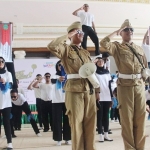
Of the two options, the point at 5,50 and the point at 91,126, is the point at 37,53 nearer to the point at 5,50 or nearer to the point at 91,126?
the point at 5,50

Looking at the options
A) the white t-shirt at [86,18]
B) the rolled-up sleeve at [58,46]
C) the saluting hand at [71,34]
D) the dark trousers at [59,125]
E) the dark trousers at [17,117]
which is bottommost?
the dark trousers at [17,117]

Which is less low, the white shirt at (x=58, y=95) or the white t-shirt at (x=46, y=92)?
the white shirt at (x=58, y=95)

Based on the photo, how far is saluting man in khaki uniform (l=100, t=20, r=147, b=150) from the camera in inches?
140

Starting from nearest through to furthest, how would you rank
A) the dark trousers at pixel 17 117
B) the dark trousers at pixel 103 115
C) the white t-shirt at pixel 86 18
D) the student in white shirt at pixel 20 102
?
the dark trousers at pixel 103 115 → the student in white shirt at pixel 20 102 → the white t-shirt at pixel 86 18 → the dark trousers at pixel 17 117

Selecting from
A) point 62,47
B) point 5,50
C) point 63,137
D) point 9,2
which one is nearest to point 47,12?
point 9,2

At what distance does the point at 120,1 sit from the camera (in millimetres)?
13414

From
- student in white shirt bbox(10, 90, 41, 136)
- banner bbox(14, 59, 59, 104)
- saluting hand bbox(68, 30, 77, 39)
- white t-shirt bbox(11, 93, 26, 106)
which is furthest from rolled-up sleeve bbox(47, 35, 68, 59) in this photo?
banner bbox(14, 59, 59, 104)

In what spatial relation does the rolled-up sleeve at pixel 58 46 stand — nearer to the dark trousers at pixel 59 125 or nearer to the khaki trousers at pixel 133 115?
the khaki trousers at pixel 133 115

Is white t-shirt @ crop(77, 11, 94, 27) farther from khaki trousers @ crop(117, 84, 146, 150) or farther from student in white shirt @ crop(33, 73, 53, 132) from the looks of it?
khaki trousers @ crop(117, 84, 146, 150)

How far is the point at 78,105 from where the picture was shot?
131 inches

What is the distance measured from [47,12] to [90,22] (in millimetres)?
6859

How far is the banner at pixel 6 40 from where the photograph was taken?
217 inches

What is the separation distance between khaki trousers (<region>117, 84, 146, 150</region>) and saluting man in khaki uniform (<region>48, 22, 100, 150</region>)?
41 cm

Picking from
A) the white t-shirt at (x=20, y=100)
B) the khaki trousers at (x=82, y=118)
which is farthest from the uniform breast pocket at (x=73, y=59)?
the white t-shirt at (x=20, y=100)
